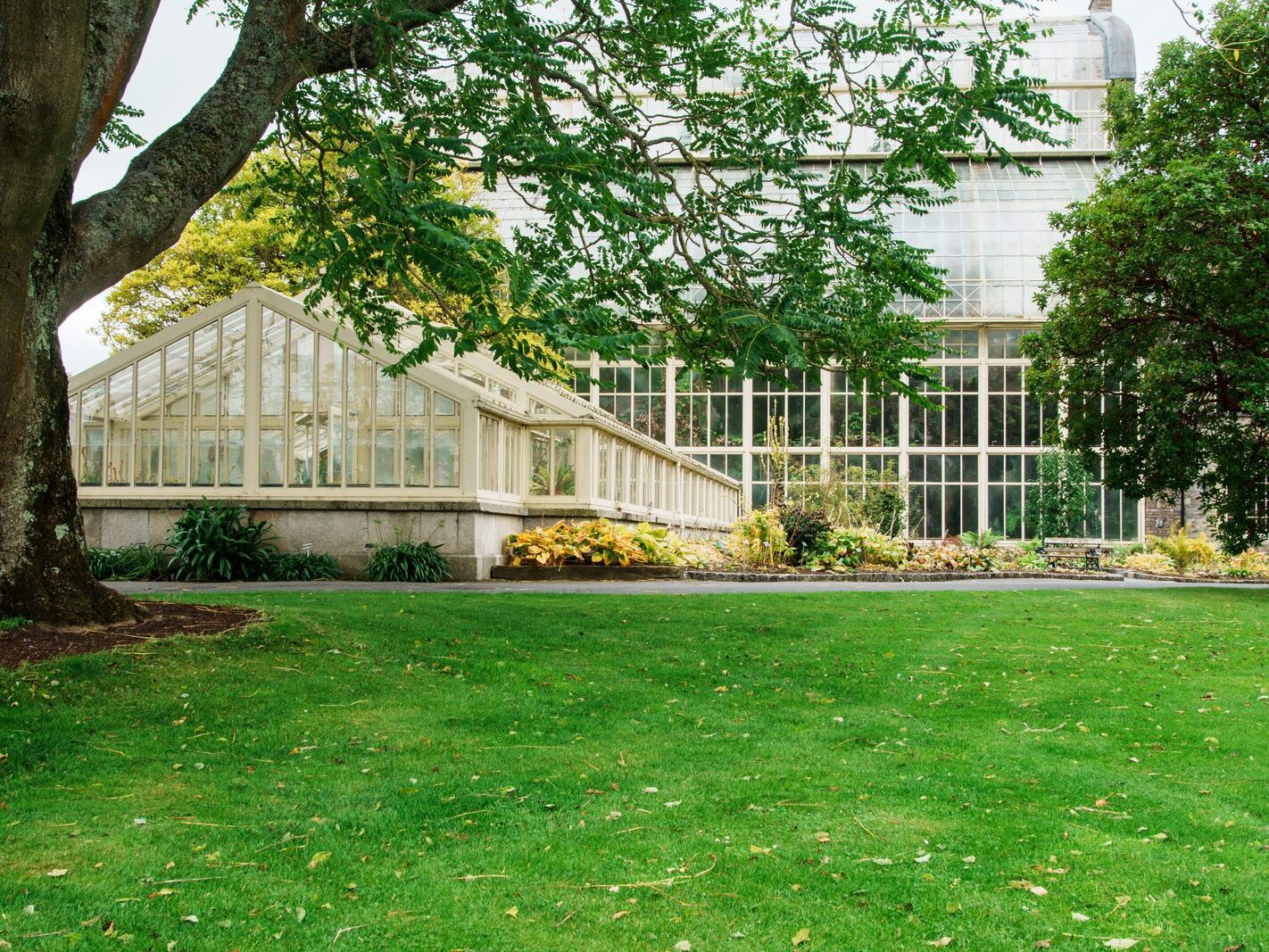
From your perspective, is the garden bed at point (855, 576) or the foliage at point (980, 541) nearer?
the garden bed at point (855, 576)

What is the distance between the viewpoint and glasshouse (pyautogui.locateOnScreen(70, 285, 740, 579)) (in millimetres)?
14797

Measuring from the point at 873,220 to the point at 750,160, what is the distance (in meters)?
1.08

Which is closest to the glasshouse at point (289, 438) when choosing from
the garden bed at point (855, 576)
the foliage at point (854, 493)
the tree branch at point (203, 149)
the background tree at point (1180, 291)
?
the garden bed at point (855, 576)

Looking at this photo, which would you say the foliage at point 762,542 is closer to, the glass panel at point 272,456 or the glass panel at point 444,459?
the glass panel at point 444,459

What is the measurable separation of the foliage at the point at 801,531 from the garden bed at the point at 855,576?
1669 millimetres


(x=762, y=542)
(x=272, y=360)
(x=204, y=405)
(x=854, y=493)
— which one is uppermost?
(x=272, y=360)

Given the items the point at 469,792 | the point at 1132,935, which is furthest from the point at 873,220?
the point at 1132,935

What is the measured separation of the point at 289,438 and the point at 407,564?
2.53m

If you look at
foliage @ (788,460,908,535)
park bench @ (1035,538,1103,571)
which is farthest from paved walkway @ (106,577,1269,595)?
foliage @ (788,460,908,535)

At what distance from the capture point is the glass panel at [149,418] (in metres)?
15.3

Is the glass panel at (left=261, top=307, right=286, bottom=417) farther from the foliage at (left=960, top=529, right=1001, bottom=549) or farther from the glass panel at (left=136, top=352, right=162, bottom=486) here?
the foliage at (left=960, top=529, right=1001, bottom=549)

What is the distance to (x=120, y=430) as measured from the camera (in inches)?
607

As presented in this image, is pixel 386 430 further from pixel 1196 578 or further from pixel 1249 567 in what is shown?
pixel 1249 567

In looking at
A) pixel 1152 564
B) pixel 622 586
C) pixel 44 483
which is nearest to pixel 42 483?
pixel 44 483
